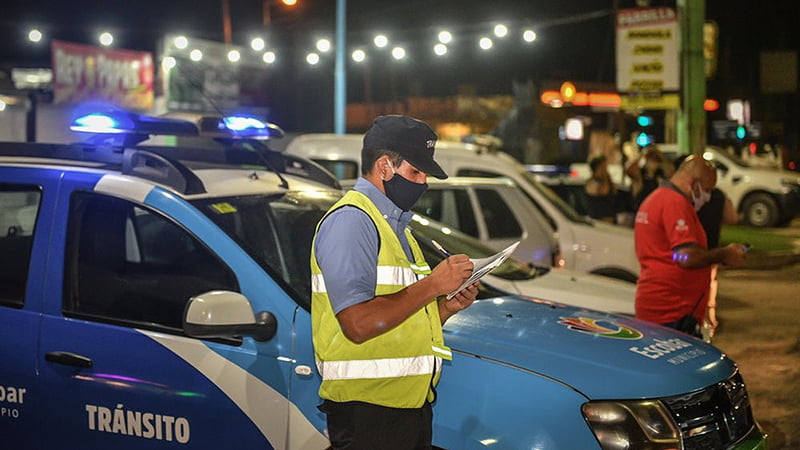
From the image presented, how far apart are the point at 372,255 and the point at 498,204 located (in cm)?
→ 577

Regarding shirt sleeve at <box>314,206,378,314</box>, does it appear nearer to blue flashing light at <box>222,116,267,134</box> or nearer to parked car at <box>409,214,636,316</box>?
blue flashing light at <box>222,116,267,134</box>

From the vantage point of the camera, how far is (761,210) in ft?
70.3

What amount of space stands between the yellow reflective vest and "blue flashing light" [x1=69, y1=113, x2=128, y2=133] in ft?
5.43

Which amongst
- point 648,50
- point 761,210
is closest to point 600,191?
point 648,50

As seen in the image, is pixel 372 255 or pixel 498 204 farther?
pixel 498 204

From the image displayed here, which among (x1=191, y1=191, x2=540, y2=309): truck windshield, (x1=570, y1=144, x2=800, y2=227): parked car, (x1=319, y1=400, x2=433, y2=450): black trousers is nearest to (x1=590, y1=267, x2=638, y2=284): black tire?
(x1=191, y1=191, x2=540, y2=309): truck windshield

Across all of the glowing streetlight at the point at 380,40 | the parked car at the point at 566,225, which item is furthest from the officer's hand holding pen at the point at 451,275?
the glowing streetlight at the point at 380,40

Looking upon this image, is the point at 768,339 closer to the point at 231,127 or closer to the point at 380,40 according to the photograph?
the point at 231,127

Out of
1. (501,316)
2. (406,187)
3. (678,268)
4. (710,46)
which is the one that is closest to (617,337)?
(501,316)

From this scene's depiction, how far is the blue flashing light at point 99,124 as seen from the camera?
4.19m

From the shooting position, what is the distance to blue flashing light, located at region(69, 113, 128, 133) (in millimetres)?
4191

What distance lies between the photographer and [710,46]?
2064 centimetres

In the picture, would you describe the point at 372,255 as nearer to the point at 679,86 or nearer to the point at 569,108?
the point at 679,86

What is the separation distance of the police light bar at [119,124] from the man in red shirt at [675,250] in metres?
2.86
